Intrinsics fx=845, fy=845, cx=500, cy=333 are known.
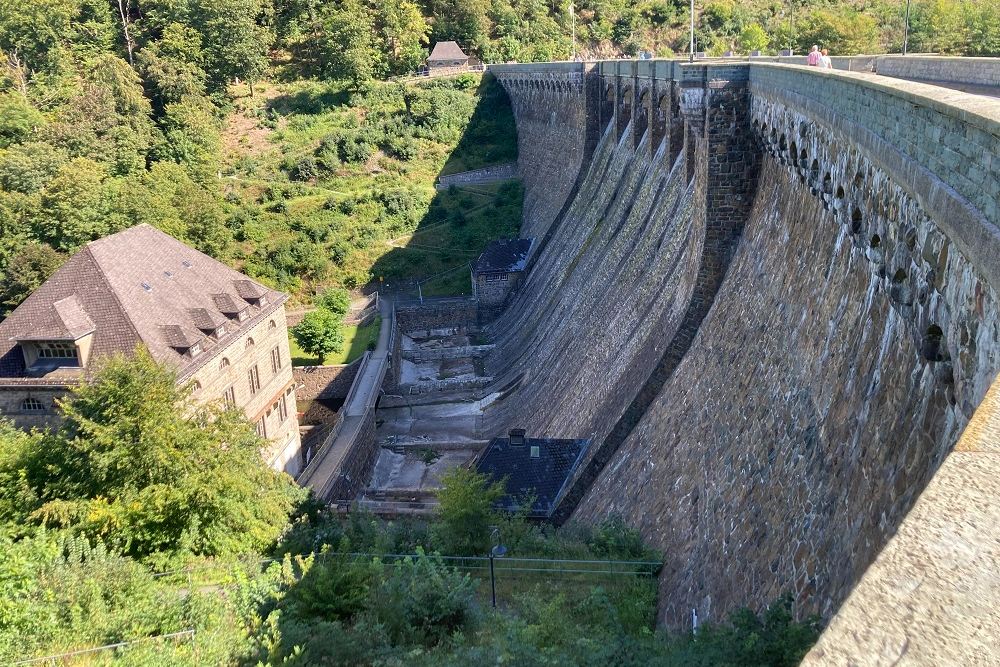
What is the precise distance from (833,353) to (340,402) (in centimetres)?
3034

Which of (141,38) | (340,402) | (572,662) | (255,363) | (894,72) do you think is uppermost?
(141,38)

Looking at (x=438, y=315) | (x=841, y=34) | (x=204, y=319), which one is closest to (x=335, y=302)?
(x=438, y=315)

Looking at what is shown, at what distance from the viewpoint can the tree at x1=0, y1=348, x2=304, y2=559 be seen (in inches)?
732

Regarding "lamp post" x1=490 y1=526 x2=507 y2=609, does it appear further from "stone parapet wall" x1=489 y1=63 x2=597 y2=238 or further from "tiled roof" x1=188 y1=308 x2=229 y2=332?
"stone parapet wall" x1=489 y1=63 x2=597 y2=238

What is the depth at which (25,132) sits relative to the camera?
58062 millimetres

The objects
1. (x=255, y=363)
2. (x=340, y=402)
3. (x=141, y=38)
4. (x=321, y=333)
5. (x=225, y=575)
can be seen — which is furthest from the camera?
(x=141, y=38)

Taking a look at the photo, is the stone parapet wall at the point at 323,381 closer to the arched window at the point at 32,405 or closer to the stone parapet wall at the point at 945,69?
the arched window at the point at 32,405

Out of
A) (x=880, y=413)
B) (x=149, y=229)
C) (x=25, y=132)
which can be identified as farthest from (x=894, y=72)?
(x=25, y=132)

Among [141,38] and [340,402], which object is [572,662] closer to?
[340,402]

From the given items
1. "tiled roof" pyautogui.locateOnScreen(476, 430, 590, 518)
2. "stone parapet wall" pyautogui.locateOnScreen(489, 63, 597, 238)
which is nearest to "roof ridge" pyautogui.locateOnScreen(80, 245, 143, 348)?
"tiled roof" pyautogui.locateOnScreen(476, 430, 590, 518)

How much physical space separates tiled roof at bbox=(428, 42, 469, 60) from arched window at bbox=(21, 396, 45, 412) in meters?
53.1

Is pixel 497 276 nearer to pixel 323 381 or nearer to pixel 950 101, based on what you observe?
pixel 323 381

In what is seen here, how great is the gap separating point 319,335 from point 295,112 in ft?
104

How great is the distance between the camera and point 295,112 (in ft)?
221
